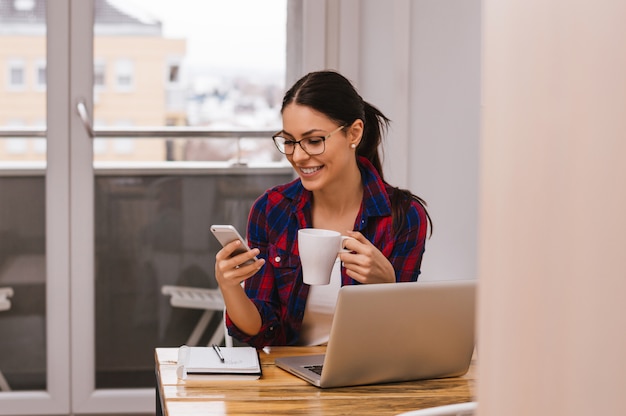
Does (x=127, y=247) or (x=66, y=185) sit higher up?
(x=66, y=185)

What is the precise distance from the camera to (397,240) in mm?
2104

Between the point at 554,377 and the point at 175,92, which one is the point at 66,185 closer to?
the point at 175,92

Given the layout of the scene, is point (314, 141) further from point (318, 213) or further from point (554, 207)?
point (554, 207)

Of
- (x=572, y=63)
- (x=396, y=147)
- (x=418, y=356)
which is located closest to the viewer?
(x=572, y=63)

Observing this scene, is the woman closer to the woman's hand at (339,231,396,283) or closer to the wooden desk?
the woman's hand at (339,231,396,283)

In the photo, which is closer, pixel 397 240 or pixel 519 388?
pixel 519 388

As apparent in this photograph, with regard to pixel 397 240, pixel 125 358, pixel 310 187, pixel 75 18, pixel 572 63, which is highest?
pixel 75 18

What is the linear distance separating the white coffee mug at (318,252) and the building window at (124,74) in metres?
1.81

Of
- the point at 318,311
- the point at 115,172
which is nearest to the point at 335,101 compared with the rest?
A: the point at 318,311

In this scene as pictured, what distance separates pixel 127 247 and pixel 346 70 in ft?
3.67

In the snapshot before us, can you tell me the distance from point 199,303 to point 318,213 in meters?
1.39

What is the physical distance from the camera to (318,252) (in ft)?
5.34

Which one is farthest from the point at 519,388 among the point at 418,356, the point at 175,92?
the point at 175,92

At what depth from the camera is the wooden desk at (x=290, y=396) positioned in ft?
4.52
